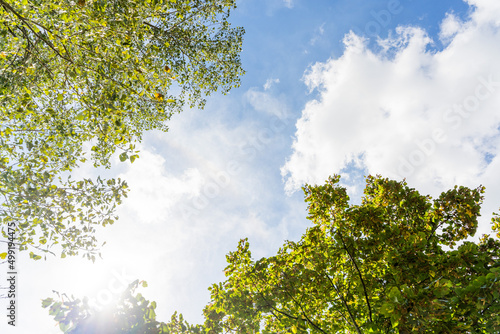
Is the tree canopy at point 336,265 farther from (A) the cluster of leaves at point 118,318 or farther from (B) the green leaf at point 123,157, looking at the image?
(B) the green leaf at point 123,157

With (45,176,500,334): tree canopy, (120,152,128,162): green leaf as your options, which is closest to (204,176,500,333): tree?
(45,176,500,334): tree canopy

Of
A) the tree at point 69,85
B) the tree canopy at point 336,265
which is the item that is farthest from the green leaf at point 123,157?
the tree canopy at point 336,265

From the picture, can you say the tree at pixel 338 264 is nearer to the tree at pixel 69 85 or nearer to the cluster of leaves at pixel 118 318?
the cluster of leaves at pixel 118 318

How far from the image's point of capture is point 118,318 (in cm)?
647

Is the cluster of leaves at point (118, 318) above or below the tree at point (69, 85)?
below

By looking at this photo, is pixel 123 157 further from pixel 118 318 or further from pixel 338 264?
pixel 338 264

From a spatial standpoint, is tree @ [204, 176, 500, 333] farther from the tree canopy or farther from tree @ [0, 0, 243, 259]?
tree @ [0, 0, 243, 259]

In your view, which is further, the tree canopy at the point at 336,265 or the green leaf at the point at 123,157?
the tree canopy at the point at 336,265

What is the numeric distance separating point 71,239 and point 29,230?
1.04 metres

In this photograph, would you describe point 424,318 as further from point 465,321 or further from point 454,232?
point 454,232

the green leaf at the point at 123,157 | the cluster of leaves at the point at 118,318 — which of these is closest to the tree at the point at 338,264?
the cluster of leaves at the point at 118,318

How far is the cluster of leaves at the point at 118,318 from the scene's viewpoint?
617 centimetres

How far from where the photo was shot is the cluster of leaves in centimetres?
617

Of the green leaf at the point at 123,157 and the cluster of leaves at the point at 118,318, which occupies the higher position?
the green leaf at the point at 123,157
